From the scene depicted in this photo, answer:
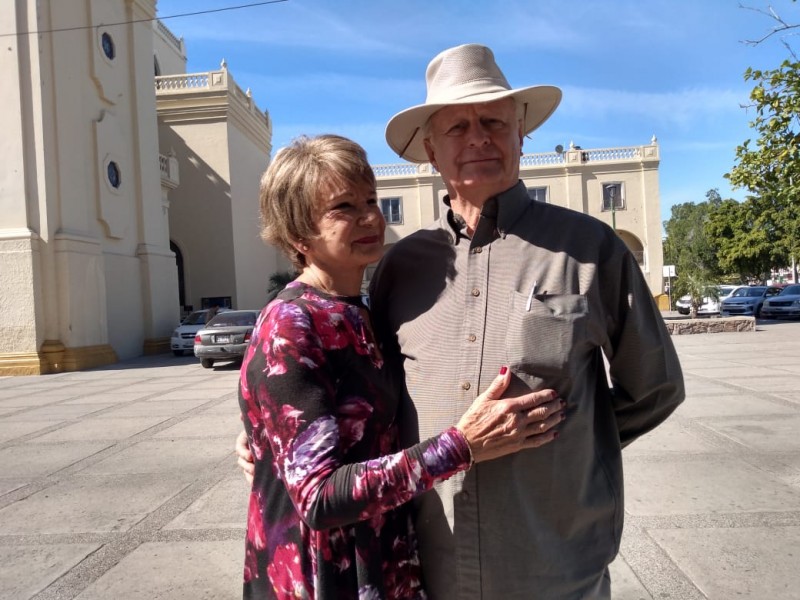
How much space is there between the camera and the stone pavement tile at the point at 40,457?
5422mm

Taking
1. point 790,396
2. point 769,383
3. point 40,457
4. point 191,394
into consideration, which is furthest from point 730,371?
point 40,457

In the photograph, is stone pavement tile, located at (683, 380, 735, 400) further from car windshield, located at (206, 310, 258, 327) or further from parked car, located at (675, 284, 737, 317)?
parked car, located at (675, 284, 737, 317)

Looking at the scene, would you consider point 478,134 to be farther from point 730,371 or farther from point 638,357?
point 730,371

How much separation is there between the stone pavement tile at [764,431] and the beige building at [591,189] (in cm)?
Result: 2786

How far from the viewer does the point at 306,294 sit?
60.7 inches

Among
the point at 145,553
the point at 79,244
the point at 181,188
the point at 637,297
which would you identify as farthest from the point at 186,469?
the point at 181,188

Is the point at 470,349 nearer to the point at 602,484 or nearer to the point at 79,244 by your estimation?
the point at 602,484

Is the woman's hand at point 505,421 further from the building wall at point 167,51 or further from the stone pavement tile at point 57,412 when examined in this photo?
the building wall at point 167,51

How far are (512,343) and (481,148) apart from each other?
0.62 metres

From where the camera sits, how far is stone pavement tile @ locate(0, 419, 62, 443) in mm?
6945

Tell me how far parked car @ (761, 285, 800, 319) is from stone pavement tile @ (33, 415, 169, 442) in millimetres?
24283

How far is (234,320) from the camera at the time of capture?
14375mm

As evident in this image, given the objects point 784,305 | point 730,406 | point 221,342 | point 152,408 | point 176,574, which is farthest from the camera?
point 784,305

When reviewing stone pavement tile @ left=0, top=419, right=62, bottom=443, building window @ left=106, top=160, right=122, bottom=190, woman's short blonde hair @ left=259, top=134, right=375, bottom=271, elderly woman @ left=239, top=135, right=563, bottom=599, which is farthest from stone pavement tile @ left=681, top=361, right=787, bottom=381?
building window @ left=106, top=160, right=122, bottom=190
